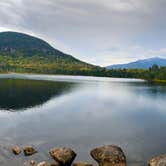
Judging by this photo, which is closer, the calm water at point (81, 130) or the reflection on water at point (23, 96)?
the calm water at point (81, 130)

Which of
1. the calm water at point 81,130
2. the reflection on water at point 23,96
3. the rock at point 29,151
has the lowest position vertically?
the calm water at point 81,130

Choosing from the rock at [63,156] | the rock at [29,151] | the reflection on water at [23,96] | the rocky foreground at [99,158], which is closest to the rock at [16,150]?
the rocky foreground at [99,158]

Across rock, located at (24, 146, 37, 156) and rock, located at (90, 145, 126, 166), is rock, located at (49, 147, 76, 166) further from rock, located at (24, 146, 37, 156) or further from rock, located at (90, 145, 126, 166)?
rock, located at (90, 145, 126, 166)

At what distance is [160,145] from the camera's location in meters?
43.5

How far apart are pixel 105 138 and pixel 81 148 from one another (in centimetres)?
896

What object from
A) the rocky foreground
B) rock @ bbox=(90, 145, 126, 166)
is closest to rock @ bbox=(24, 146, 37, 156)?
the rocky foreground

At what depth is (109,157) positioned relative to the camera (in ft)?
110

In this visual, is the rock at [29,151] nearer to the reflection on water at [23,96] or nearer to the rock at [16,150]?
the rock at [16,150]

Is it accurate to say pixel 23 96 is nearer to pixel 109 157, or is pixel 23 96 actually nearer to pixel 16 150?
pixel 16 150

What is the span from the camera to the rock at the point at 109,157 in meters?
32.9

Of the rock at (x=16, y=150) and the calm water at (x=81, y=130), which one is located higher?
the rock at (x=16, y=150)

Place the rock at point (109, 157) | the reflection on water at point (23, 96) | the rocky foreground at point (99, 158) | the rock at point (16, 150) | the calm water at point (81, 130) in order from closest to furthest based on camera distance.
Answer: the rocky foreground at point (99, 158)
the rock at point (109, 157)
the rock at point (16, 150)
the calm water at point (81, 130)
the reflection on water at point (23, 96)

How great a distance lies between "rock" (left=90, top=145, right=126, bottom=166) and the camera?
3291 cm

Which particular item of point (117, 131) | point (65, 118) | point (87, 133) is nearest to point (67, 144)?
point (87, 133)
